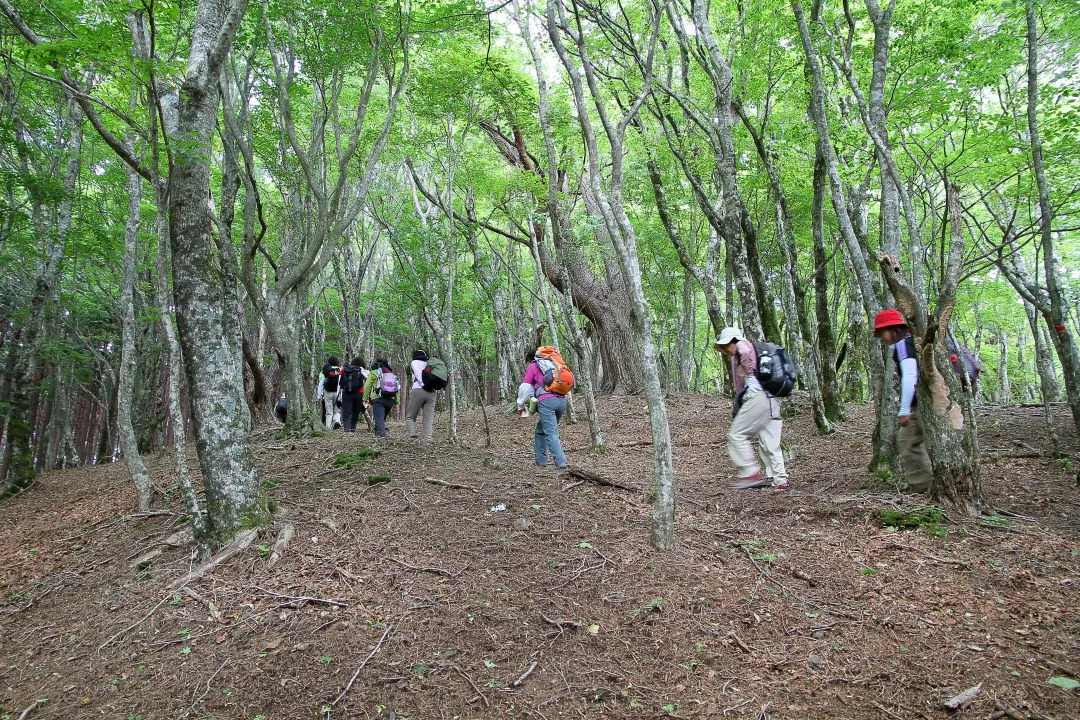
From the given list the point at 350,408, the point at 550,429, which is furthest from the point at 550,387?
the point at 350,408

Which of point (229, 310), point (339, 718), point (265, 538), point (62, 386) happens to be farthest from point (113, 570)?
point (62, 386)

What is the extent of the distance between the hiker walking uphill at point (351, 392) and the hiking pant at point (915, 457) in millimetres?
9224

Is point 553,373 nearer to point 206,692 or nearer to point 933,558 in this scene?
point 933,558

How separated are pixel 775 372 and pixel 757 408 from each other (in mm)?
439

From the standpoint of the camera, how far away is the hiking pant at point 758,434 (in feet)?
19.2

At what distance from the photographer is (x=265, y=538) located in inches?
181

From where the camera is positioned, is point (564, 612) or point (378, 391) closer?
point (564, 612)

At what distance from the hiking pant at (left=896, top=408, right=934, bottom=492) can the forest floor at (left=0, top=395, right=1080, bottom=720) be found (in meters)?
0.48

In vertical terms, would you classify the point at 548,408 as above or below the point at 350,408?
below

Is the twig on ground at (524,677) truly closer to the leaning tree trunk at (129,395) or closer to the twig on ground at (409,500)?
the twig on ground at (409,500)

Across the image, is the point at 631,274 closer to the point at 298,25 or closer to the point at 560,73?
the point at 298,25

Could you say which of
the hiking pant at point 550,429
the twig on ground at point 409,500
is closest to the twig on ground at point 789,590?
the twig on ground at point 409,500

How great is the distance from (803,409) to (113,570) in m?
11.4

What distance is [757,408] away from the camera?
19.2ft
